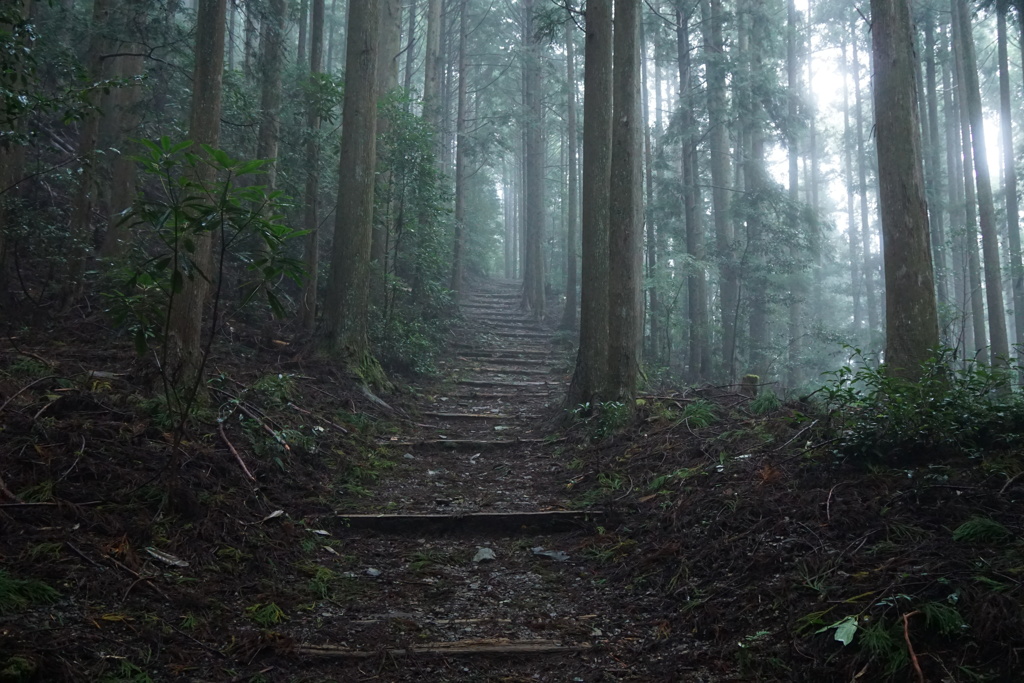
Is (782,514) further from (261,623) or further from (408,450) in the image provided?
(408,450)

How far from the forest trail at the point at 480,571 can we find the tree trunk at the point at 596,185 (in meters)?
1.40

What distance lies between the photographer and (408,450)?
8.30 meters

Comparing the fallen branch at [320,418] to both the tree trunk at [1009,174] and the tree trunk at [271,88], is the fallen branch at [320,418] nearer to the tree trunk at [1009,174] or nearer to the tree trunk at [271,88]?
the tree trunk at [271,88]

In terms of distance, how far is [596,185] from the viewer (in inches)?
371

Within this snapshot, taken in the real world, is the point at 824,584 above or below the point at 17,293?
below

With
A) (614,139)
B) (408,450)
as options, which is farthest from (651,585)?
(614,139)

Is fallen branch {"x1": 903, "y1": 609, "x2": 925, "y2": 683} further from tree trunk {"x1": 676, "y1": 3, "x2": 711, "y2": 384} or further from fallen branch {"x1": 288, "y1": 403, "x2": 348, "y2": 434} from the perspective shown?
tree trunk {"x1": 676, "y1": 3, "x2": 711, "y2": 384}

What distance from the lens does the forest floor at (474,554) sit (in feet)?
10.4

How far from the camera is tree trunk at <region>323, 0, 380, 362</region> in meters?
10.5

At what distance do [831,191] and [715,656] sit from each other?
159 feet

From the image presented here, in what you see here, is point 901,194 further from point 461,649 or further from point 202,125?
point 202,125

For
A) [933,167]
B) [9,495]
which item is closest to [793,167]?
[933,167]

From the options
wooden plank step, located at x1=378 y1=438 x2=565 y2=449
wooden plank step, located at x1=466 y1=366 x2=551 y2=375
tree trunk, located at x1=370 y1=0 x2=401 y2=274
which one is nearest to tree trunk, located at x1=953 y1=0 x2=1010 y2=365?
wooden plank step, located at x1=466 y1=366 x2=551 y2=375

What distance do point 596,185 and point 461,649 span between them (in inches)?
278
